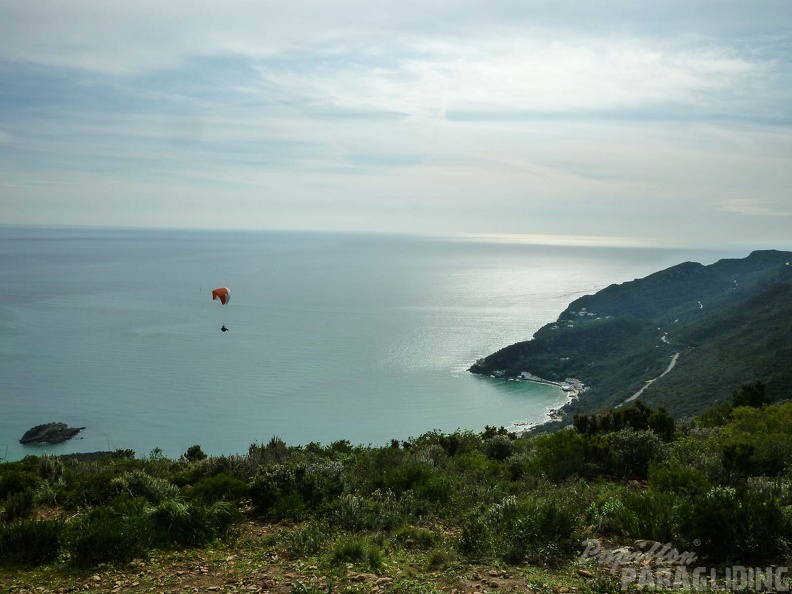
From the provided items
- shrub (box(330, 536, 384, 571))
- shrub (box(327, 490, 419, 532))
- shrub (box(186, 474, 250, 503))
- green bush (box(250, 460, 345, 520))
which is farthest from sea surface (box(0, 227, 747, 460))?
shrub (box(330, 536, 384, 571))

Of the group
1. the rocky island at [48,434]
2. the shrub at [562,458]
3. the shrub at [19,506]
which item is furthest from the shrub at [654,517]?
the rocky island at [48,434]

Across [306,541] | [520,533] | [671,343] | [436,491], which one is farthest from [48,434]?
[671,343]

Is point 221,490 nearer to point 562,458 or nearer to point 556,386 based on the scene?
point 562,458

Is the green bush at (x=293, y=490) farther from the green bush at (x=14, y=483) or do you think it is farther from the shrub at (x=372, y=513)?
the green bush at (x=14, y=483)

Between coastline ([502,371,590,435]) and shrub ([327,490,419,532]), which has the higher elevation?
shrub ([327,490,419,532])

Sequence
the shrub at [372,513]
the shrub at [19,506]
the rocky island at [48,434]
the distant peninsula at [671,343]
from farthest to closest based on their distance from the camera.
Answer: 1. the distant peninsula at [671,343]
2. the rocky island at [48,434]
3. the shrub at [19,506]
4. the shrub at [372,513]

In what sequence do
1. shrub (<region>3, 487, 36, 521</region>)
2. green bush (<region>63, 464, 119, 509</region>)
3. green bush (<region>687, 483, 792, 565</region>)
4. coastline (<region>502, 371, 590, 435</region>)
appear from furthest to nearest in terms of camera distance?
coastline (<region>502, 371, 590, 435</region>) < green bush (<region>63, 464, 119, 509</region>) < shrub (<region>3, 487, 36, 521</region>) < green bush (<region>687, 483, 792, 565</region>)

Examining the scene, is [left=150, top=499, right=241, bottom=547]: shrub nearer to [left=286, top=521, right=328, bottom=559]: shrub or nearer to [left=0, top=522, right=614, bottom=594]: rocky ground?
[left=0, top=522, right=614, bottom=594]: rocky ground
